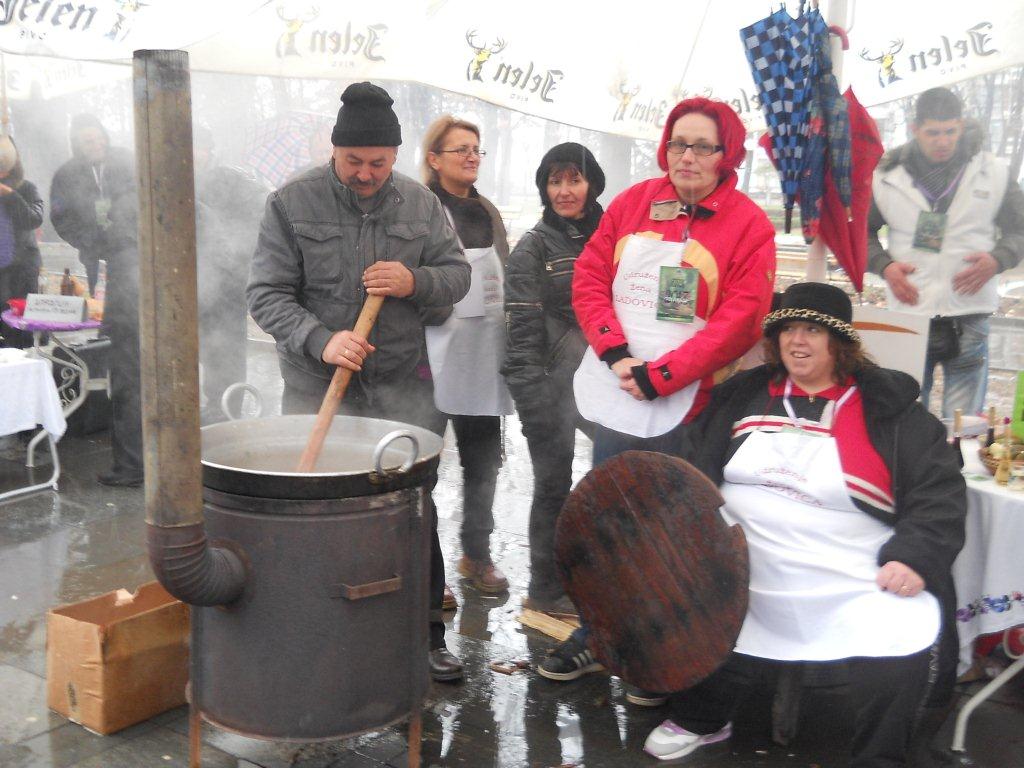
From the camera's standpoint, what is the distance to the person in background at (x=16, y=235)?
714 centimetres

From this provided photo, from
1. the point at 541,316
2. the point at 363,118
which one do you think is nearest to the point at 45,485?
the point at 541,316

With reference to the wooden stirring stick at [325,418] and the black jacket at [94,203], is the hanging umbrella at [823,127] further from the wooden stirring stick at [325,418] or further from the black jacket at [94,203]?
the black jacket at [94,203]

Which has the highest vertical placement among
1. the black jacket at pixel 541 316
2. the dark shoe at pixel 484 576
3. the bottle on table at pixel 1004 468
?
the black jacket at pixel 541 316

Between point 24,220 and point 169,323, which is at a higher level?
point 24,220

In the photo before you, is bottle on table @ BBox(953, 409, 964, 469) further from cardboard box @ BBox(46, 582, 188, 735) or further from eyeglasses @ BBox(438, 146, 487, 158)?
cardboard box @ BBox(46, 582, 188, 735)

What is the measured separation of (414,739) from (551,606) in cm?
138

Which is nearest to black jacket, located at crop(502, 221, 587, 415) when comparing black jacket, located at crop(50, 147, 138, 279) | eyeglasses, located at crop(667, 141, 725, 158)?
eyeglasses, located at crop(667, 141, 725, 158)

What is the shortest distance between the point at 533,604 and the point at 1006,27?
3176 mm

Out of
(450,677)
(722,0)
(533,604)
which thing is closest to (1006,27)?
(722,0)

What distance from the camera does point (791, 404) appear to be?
10.4ft

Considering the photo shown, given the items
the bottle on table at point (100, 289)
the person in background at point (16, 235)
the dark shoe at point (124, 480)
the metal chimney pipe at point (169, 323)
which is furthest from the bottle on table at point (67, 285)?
the metal chimney pipe at point (169, 323)

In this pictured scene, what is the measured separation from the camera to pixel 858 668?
2844 millimetres

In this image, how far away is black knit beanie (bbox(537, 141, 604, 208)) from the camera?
398cm

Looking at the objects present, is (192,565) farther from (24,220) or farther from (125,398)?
(24,220)
